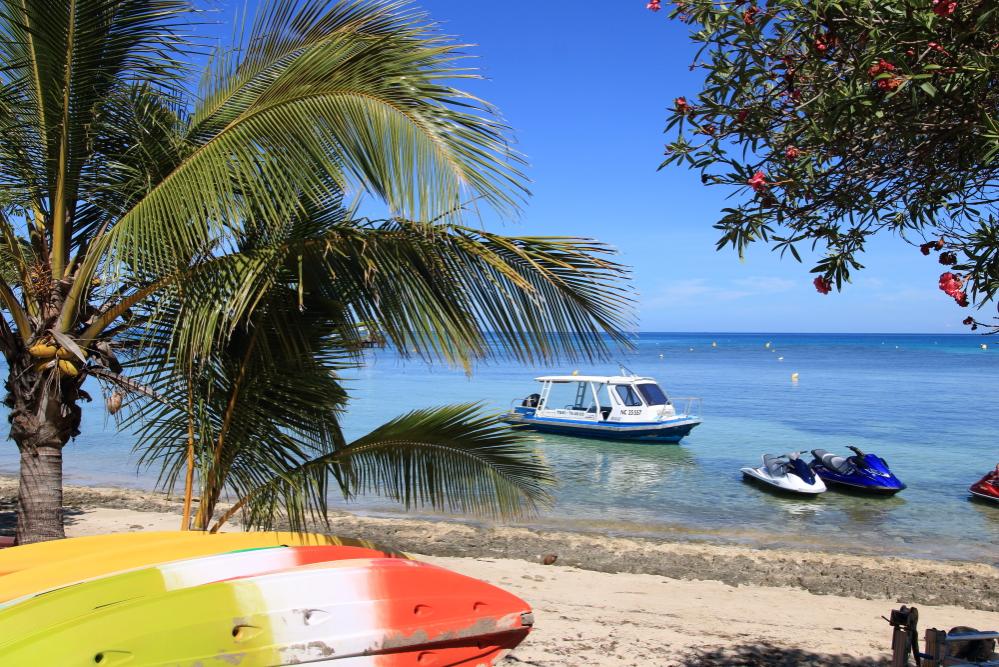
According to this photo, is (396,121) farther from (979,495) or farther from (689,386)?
(689,386)

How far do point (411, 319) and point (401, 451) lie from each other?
3.77ft

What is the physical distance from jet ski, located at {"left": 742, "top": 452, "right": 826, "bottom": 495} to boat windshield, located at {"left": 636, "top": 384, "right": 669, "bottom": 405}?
288 inches

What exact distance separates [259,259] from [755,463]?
18048mm

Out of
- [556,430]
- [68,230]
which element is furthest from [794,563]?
[556,430]

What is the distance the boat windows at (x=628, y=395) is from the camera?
76.4 feet

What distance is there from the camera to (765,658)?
6.68 meters

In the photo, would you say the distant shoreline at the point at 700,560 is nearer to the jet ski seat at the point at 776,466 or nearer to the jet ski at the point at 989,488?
the jet ski seat at the point at 776,466

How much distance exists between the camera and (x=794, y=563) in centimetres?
1071

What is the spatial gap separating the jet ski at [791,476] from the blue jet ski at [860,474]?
579 mm

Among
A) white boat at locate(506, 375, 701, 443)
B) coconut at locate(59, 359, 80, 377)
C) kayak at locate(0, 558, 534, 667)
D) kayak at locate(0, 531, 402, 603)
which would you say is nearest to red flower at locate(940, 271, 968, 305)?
kayak at locate(0, 558, 534, 667)

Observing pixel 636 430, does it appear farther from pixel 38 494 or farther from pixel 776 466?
pixel 38 494

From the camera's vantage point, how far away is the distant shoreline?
381 inches

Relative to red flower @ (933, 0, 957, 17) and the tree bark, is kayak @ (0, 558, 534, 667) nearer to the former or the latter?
the tree bark

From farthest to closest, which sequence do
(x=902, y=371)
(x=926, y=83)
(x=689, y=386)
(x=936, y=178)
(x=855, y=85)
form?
(x=902, y=371), (x=689, y=386), (x=936, y=178), (x=855, y=85), (x=926, y=83)
